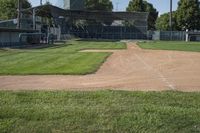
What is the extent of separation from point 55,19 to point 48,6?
10.0 m

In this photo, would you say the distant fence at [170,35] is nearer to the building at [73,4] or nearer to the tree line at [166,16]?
the tree line at [166,16]

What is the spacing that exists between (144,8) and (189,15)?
22.2 m

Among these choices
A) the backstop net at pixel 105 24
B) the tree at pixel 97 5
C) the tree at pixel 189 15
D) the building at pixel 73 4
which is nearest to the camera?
the backstop net at pixel 105 24

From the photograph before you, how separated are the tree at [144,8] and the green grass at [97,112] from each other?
126711mm

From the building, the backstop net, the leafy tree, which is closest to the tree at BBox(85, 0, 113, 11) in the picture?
the leafy tree

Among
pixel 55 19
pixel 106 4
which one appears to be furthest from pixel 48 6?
pixel 106 4

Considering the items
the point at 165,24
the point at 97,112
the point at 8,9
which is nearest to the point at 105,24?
the point at 165,24

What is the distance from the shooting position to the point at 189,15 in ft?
398

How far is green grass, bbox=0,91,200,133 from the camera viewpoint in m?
8.81

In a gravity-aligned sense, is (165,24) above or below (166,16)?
below

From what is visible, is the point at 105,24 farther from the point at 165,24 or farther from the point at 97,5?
the point at 97,5

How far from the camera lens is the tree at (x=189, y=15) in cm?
12169

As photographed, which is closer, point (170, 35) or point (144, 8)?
point (170, 35)

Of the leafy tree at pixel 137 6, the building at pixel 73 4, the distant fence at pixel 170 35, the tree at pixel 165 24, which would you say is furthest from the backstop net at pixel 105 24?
the leafy tree at pixel 137 6
